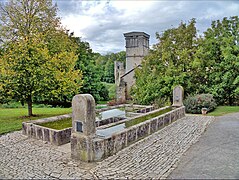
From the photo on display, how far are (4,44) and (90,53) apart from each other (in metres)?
14.6

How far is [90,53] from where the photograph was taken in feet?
84.7

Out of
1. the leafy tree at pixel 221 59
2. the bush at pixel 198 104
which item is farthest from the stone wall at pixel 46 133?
the leafy tree at pixel 221 59

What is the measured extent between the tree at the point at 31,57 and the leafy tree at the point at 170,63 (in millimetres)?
6809

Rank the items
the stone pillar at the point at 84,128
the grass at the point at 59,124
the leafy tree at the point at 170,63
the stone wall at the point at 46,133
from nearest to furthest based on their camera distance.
Result: the stone pillar at the point at 84,128 < the stone wall at the point at 46,133 < the grass at the point at 59,124 < the leafy tree at the point at 170,63

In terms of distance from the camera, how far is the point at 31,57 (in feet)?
33.6

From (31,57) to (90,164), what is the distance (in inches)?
276

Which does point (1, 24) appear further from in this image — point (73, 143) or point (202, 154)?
point (202, 154)

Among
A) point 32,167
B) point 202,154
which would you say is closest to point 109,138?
point 32,167

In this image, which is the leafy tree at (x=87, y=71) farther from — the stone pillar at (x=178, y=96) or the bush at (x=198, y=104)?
the stone pillar at (x=178, y=96)

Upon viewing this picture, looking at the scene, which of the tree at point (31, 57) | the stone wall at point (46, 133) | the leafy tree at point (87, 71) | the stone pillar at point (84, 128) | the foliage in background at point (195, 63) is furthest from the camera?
the leafy tree at point (87, 71)

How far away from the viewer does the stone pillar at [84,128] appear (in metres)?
5.43

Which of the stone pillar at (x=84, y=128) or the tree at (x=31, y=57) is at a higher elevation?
the tree at (x=31, y=57)

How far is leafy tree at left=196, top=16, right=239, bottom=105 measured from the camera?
50.1ft

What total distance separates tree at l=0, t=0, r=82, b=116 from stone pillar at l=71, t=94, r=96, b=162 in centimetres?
548
